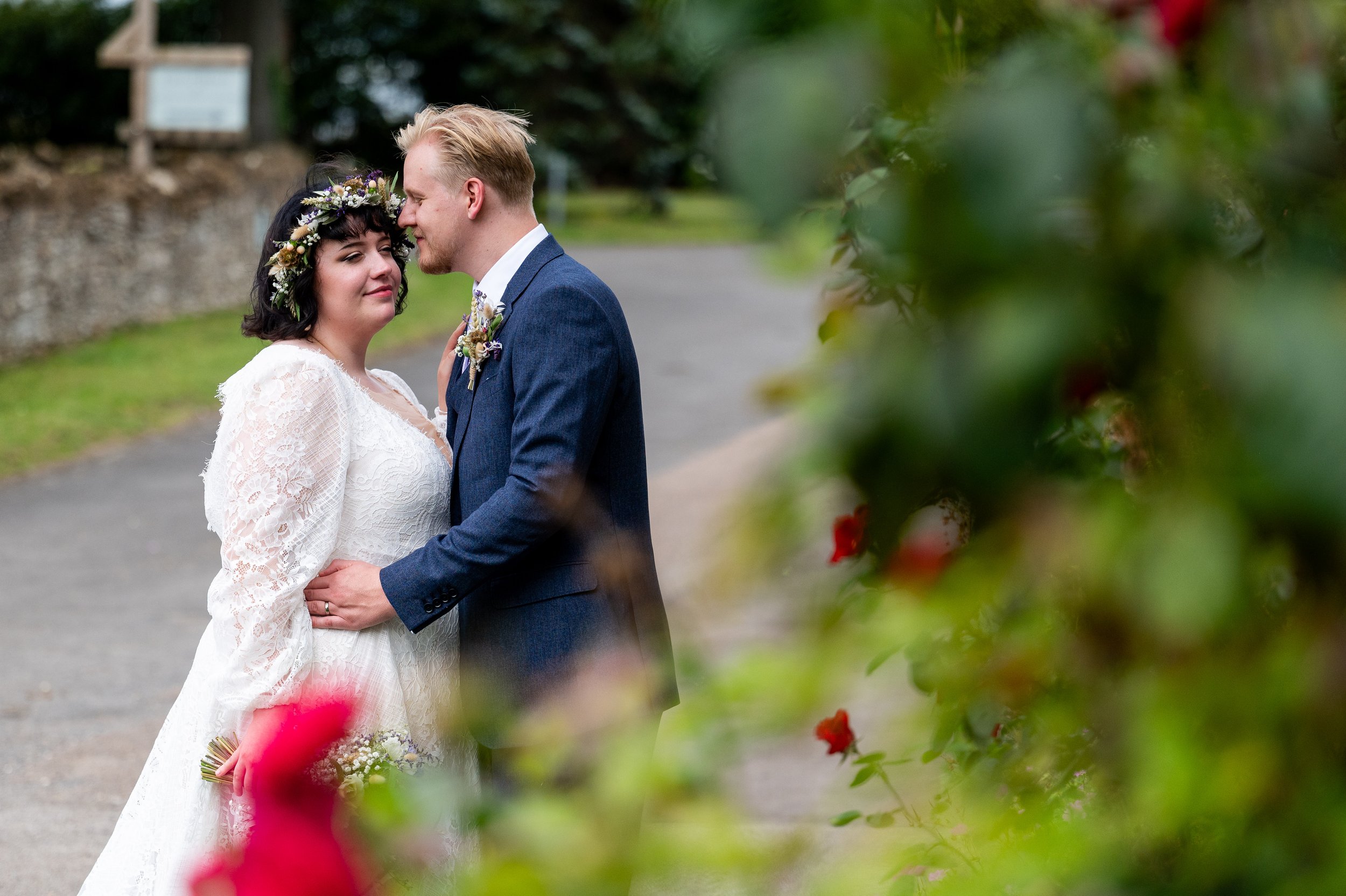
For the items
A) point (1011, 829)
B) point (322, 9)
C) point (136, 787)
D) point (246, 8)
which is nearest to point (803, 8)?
point (1011, 829)

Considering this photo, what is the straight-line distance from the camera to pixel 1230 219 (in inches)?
24.0

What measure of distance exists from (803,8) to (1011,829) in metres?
0.60

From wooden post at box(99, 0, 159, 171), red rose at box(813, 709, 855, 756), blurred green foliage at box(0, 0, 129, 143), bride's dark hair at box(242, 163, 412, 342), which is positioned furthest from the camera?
blurred green foliage at box(0, 0, 129, 143)

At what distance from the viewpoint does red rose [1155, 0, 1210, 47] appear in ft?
1.73

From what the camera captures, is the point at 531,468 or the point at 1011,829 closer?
the point at 1011,829

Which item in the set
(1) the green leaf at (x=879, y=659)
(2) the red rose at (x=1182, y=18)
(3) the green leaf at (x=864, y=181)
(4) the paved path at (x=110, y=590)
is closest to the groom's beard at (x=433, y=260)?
(4) the paved path at (x=110, y=590)

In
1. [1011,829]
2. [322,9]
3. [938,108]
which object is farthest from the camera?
[322,9]

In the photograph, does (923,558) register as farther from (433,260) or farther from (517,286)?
(433,260)

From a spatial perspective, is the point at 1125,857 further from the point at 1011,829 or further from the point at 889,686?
the point at 889,686

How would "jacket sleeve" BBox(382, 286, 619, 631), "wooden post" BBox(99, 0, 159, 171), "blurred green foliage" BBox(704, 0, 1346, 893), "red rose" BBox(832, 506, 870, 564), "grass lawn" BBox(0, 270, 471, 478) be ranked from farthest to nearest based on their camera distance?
"wooden post" BBox(99, 0, 159, 171) → "grass lawn" BBox(0, 270, 471, 478) → "jacket sleeve" BBox(382, 286, 619, 631) → "red rose" BBox(832, 506, 870, 564) → "blurred green foliage" BBox(704, 0, 1346, 893)

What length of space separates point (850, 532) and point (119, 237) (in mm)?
14870

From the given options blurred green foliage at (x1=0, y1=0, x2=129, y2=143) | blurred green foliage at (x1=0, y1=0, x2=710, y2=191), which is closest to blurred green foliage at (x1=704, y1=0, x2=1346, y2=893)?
blurred green foliage at (x1=0, y1=0, x2=710, y2=191)

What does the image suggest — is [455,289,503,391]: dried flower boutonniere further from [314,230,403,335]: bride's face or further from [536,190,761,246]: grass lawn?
[536,190,761,246]: grass lawn

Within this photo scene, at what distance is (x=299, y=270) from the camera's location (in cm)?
310
